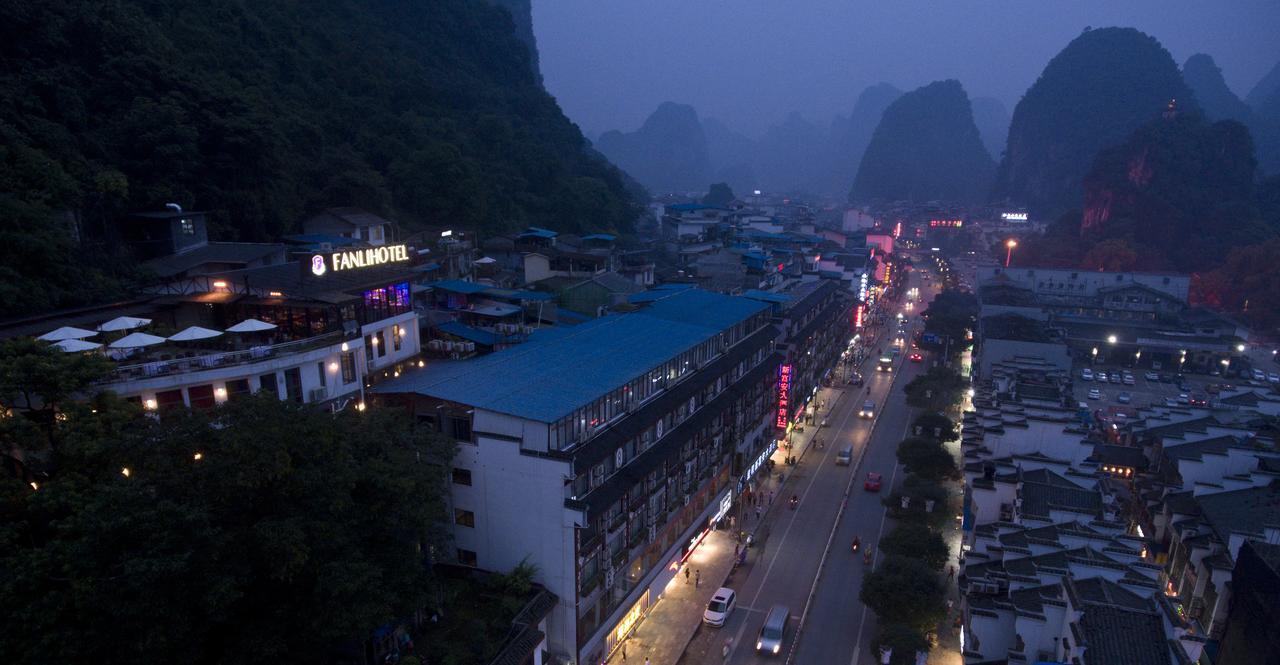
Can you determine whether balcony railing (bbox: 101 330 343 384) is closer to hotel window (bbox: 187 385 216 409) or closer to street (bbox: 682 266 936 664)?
hotel window (bbox: 187 385 216 409)

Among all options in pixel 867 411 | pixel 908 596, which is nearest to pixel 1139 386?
pixel 867 411

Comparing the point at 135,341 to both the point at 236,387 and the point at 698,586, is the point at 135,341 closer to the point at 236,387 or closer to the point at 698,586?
the point at 236,387

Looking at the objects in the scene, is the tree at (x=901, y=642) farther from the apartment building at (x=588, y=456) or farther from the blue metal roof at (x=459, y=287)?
the blue metal roof at (x=459, y=287)

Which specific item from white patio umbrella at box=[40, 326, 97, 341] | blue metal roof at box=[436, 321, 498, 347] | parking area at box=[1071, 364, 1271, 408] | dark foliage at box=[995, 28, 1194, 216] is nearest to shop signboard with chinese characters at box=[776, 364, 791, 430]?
blue metal roof at box=[436, 321, 498, 347]

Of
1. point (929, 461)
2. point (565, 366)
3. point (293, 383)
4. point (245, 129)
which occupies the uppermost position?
point (245, 129)

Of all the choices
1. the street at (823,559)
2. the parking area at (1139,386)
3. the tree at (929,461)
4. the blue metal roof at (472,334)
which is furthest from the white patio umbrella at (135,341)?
the parking area at (1139,386)

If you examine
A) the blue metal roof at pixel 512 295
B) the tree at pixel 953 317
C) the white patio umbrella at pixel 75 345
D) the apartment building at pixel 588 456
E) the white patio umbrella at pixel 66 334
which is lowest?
the tree at pixel 953 317

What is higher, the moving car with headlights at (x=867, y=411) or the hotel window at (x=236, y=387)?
the hotel window at (x=236, y=387)
